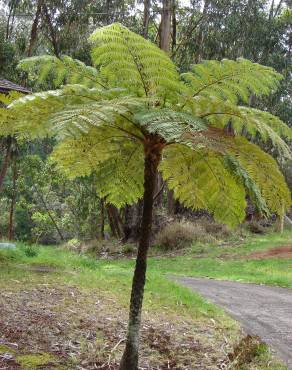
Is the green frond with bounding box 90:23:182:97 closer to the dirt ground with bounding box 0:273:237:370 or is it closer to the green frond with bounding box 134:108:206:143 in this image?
the green frond with bounding box 134:108:206:143

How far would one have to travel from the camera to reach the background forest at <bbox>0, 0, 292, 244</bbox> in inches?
760

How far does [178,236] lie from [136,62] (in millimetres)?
16124

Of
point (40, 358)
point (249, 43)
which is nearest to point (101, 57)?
point (40, 358)

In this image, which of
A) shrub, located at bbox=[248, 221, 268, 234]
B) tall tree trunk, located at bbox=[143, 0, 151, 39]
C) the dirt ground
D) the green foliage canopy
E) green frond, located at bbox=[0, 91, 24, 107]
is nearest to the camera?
the green foliage canopy

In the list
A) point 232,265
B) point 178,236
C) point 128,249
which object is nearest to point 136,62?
point 232,265

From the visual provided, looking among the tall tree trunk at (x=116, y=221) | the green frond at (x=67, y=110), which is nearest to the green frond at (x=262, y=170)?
the green frond at (x=67, y=110)

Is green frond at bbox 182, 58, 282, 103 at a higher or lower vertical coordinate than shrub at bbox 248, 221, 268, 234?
higher

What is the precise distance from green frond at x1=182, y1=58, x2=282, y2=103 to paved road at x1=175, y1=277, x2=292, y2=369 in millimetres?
2723

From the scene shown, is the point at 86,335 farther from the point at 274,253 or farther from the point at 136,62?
the point at 274,253

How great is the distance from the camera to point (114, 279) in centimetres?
859

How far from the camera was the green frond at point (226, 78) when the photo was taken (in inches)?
165

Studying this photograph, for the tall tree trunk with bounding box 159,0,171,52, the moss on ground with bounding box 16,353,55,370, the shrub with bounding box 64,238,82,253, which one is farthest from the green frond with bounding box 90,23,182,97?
the shrub with bounding box 64,238,82,253

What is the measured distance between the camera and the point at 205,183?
4.33m

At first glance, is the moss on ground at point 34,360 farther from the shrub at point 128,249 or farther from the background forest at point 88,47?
the shrub at point 128,249
